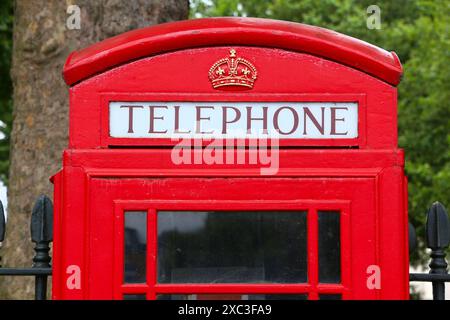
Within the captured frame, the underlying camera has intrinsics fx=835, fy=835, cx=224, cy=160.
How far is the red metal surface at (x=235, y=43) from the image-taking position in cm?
280

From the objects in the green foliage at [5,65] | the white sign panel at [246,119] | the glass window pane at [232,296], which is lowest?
the glass window pane at [232,296]

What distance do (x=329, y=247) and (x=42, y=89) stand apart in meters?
2.65

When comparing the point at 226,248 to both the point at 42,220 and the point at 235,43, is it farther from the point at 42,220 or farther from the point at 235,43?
the point at 42,220

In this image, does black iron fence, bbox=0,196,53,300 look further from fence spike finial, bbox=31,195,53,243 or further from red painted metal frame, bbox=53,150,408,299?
red painted metal frame, bbox=53,150,408,299

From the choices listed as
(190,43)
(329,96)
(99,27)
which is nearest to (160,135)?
(190,43)

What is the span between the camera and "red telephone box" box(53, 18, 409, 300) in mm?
2750

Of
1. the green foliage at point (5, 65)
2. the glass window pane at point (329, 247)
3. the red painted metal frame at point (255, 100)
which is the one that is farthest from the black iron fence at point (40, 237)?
the green foliage at point (5, 65)

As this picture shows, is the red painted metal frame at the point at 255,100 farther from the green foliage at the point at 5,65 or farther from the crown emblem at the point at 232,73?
the green foliage at the point at 5,65

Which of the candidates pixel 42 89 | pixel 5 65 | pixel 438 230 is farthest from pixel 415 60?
pixel 438 230

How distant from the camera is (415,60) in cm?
1658

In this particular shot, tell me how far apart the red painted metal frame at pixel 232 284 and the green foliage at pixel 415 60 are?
10.9m

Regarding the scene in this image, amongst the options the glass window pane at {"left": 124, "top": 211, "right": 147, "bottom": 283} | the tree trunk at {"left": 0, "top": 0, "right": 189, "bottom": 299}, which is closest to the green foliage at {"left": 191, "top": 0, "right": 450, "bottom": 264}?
the tree trunk at {"left": 0, "top": 0, "right": 189, "bottom": 299}

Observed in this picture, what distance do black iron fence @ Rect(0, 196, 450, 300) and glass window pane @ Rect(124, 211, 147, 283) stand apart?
50 cm
